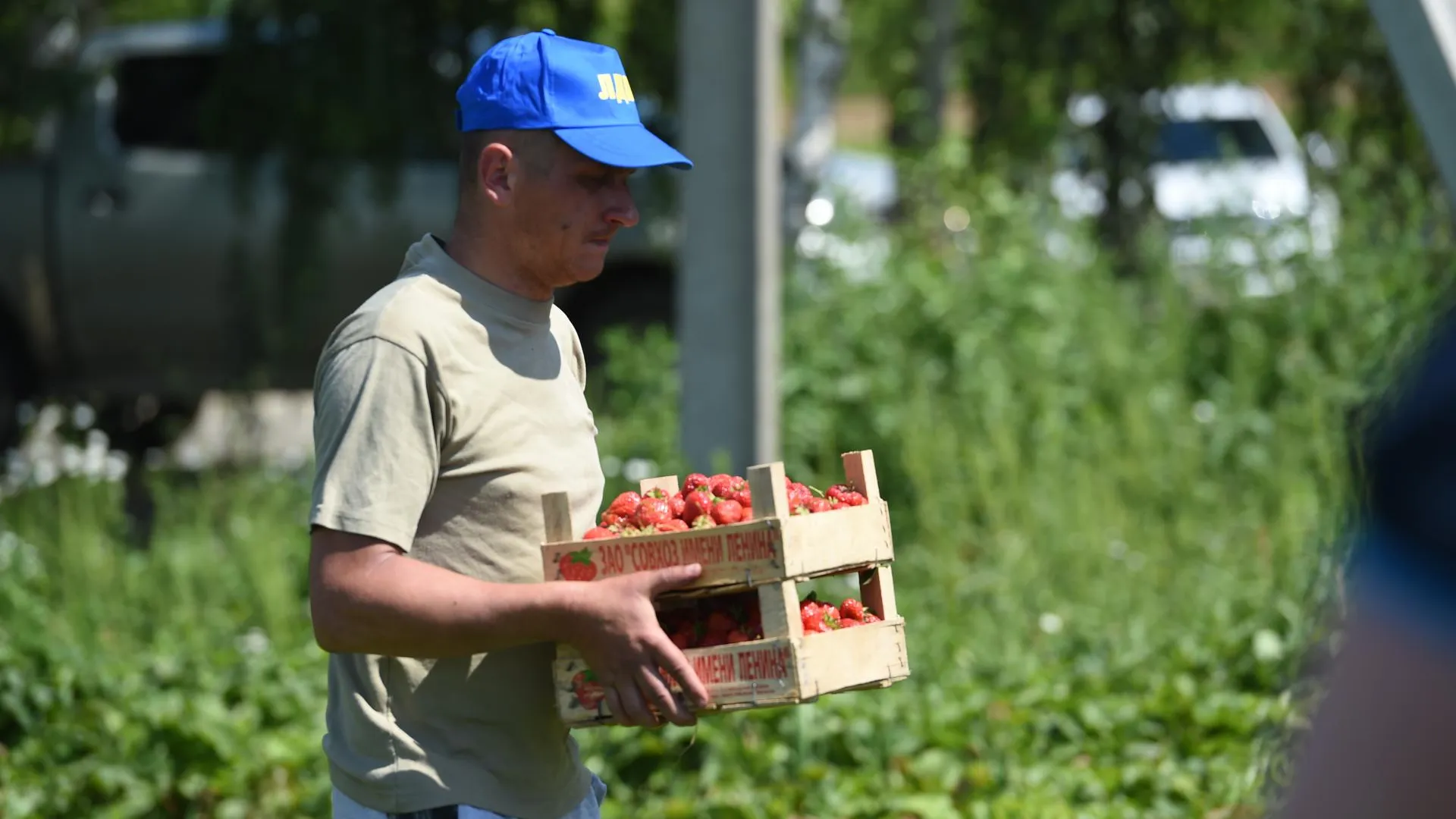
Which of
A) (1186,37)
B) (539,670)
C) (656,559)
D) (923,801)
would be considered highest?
(1186,37)

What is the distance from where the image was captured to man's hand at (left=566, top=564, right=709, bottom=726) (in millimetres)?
2271

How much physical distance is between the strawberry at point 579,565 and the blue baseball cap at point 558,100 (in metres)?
0.49

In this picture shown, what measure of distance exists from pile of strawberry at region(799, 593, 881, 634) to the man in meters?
0.21

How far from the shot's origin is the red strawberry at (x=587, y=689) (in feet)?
7.72

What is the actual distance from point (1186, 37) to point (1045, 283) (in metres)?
2.55

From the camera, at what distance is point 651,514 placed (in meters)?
2.48

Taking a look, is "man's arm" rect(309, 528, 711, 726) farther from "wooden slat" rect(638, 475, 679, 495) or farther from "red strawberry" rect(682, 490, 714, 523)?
"wooden slat" rect(638, 475, 679, 495)

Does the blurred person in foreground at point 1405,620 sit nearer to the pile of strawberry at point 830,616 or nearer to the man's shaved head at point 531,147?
the pile of strawberry at point 830,616

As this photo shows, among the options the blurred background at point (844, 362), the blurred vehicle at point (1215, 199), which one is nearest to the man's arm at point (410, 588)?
the blurred background at point (844, 362)

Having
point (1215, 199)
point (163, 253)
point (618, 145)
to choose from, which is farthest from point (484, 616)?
point (163, 253)

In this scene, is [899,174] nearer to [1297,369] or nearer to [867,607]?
[1297,369]

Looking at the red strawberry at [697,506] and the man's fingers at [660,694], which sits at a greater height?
the red strawberry at [697,506]

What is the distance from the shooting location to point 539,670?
8.14 ft

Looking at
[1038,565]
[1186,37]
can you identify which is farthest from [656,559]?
[1186,37]
